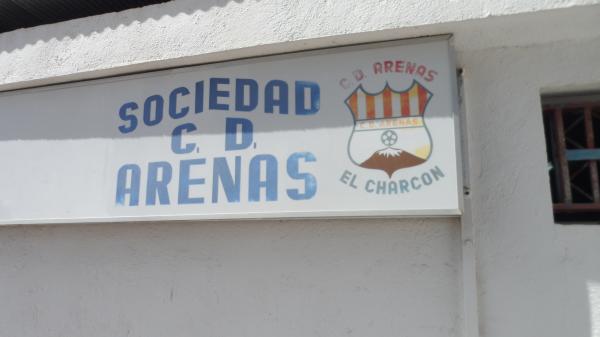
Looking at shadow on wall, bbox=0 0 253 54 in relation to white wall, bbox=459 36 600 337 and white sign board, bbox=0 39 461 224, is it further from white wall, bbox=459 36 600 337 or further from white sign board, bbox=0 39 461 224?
white wall, bbox=459 36 600 337

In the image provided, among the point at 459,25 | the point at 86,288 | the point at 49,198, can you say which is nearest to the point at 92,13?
the point at 49,198

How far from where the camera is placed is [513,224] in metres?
2.00

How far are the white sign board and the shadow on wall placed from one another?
0.39 m

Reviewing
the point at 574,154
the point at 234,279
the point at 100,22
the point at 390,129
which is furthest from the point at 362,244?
the point at 100,22

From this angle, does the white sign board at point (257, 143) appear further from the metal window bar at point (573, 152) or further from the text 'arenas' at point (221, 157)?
the metal window bar at point (573, 152)

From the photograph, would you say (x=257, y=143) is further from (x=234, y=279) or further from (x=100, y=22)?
(x=100, y=22)

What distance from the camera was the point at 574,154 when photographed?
2061mm

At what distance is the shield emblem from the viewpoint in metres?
2.02

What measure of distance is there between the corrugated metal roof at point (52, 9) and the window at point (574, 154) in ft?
9.21

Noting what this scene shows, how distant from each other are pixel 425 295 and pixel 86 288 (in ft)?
6.71

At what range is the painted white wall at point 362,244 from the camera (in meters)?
1.94

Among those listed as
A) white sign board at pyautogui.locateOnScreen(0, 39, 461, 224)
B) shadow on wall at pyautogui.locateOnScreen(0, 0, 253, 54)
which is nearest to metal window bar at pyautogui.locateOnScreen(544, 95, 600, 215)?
white sign board at pyautogui.locateOnScreen(0, 39, 461, 224)

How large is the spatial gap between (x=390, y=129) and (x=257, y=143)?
724 millimetres

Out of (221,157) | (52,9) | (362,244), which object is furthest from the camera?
(52,9)
